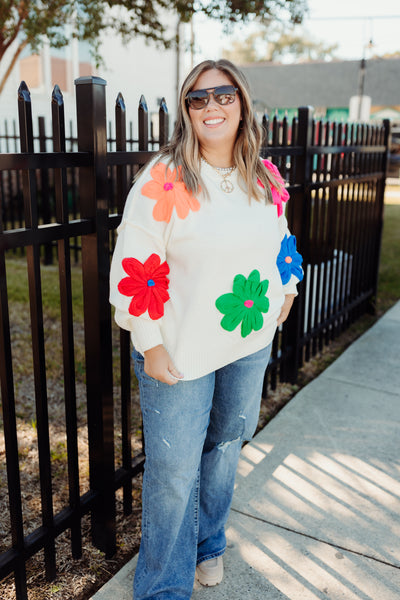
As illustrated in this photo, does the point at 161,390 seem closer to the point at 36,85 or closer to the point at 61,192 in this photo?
the point at 61,192

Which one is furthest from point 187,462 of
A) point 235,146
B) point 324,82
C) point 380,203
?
point 324,82

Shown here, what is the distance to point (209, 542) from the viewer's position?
2363mm

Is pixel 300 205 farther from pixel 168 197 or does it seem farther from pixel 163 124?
pixel 168 197

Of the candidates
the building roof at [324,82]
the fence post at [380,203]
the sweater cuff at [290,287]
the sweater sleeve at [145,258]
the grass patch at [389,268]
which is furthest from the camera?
the building roof at [324,82]

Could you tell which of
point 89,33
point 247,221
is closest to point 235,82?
point 247,221

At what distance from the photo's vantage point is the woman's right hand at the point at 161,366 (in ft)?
5.98

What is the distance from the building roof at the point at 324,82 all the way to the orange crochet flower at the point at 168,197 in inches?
1219

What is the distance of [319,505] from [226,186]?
5.74 ft

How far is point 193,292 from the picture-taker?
183 centimetres

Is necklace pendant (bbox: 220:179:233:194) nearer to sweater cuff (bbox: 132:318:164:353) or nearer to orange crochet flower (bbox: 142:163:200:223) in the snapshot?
orange crochet flower (bbox: 142:163:200:223)

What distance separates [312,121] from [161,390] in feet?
8.82

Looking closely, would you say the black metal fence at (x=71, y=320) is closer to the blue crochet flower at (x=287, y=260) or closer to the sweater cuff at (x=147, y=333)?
the sweater cuff at (x=147, y=333)

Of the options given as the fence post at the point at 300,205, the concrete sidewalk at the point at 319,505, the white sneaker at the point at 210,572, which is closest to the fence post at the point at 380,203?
the fence post at the point at 300,205

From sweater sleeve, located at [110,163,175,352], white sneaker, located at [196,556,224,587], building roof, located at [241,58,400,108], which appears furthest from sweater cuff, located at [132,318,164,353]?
building roof, located at [241,58,400,108]
